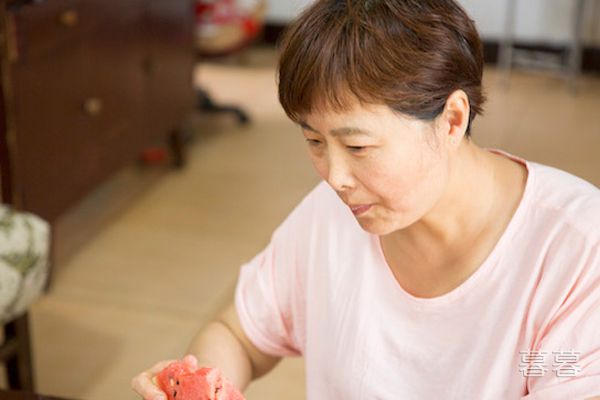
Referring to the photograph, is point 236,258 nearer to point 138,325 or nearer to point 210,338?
point 138,325

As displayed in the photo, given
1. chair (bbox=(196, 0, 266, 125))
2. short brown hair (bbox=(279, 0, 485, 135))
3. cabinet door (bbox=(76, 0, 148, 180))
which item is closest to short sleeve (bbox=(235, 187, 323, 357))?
short brown hair (bbox=(279, 0, 485, 135))

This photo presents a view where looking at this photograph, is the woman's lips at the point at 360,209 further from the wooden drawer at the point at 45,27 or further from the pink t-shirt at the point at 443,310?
the wooden drawer at the point at 45,27

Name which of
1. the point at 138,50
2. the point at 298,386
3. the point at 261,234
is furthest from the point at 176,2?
the point at 298,386

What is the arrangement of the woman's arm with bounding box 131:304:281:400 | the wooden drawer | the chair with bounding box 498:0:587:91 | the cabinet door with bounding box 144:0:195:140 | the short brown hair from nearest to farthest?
1. the short brown hair
2. the woman's arm with bounding box 131:304:281:400
3. the wooden drawer
4. the cabinet door with bounding box 144:0:195:140
5. the chair with bounding box 498:0:587:91

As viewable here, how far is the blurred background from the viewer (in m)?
2.63

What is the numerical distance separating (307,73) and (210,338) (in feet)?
1.67

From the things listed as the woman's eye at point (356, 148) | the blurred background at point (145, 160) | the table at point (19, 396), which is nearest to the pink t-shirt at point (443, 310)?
the woman's eye at point (356, 148)

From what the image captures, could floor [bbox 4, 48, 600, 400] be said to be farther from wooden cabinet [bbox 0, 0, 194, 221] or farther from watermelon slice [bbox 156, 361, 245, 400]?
watermelon slice [bbox 156, 361, 245, 400]

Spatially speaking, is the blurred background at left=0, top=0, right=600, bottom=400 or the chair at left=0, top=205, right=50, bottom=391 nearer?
the chair at left=0, top=205, right=50, bottom=391

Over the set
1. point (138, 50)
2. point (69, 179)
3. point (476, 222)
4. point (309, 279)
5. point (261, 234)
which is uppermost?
point (476, 222)

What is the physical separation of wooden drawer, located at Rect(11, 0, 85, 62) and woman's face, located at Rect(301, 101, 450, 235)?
5.43 feet

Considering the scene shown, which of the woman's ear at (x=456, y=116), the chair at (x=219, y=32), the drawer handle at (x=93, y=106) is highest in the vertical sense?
the woman's ear at (x=456, y=116)

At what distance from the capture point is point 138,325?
111 inches

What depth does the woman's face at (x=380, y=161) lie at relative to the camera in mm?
1140
